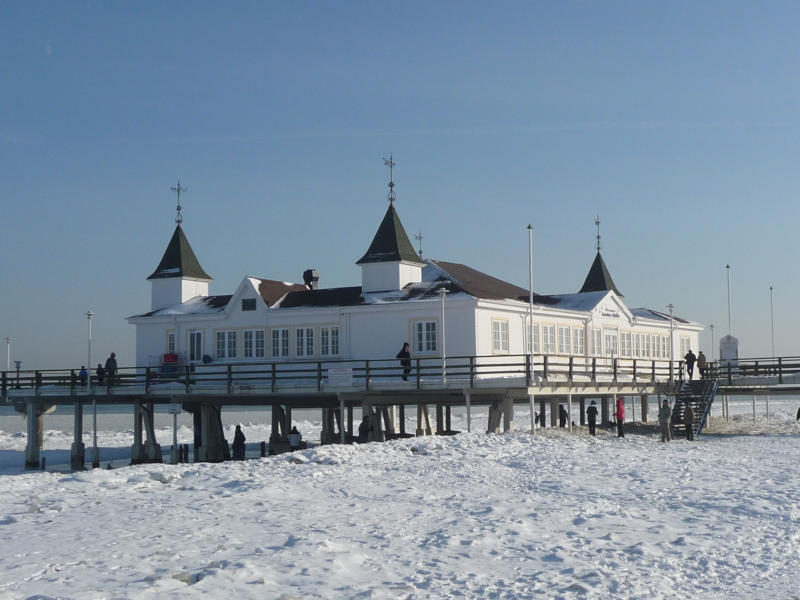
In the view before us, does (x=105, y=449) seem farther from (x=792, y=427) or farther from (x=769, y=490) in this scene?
(x=769, y=490)

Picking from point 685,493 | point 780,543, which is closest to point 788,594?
point 780,543

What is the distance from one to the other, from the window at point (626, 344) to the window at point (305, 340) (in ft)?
47.6

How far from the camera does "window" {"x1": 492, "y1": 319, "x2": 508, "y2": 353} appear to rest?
1487 inches

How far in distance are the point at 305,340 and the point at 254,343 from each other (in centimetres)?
234

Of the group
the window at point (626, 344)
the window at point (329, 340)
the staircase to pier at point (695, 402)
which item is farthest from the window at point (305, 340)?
the window at point (626, 344)

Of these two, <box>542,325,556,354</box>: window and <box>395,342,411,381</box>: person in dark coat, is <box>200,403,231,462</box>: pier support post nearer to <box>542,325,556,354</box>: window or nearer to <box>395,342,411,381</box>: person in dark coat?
<box>395,342,411,381</box>: person in dark coat

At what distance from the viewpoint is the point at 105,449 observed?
53.4m

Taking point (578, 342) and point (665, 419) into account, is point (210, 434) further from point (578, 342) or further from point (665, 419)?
point (665, 419)

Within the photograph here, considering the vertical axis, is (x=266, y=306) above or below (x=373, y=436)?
above

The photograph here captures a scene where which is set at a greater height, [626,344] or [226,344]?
[226,344]

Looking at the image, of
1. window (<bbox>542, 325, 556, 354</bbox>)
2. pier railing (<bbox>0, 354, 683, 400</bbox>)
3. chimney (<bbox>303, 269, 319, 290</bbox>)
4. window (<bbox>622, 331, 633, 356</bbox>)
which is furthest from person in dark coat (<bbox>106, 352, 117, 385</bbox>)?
window (<bbox>622, 331, 633, 356</bbox>)

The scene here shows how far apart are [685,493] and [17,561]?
38.5ft

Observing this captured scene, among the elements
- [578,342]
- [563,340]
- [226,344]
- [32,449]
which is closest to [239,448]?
[226,344]

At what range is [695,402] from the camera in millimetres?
38312
